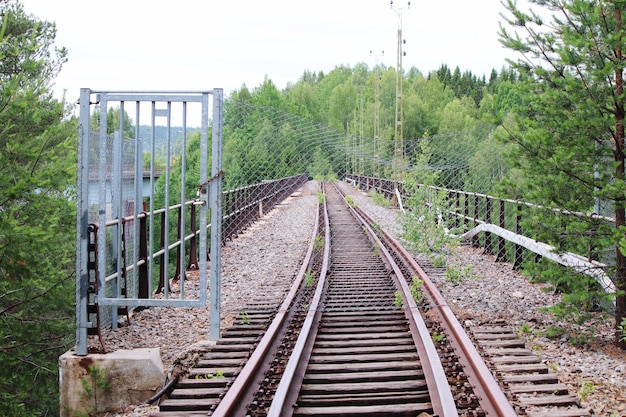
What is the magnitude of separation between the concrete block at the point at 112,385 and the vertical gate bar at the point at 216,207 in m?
0.72

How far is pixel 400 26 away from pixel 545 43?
19881mm

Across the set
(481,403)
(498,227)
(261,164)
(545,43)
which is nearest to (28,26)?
(261,164)

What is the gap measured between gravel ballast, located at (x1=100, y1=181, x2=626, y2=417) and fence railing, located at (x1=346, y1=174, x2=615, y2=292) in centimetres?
36

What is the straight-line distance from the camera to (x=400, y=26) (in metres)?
25.5

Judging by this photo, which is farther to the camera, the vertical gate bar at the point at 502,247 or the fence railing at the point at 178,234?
the vertical gate bar at the point at 502,247

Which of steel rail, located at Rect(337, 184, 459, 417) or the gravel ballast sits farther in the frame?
the gravel ballast

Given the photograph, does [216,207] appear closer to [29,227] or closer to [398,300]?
[29,227]

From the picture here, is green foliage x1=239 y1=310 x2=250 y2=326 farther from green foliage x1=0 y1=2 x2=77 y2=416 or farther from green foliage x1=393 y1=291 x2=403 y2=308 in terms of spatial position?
green foliage x1=0 y1=2 x2=77 y2=416

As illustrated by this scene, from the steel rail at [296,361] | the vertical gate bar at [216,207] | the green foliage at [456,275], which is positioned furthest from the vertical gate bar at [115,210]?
the green foliage at [456,275]

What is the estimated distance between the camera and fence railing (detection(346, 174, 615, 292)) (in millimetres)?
6250

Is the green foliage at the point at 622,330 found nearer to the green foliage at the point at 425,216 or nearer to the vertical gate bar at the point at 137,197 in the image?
the vertical gate bar at the point at 137,197

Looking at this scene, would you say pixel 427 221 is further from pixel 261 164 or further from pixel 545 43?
pixel 545 43

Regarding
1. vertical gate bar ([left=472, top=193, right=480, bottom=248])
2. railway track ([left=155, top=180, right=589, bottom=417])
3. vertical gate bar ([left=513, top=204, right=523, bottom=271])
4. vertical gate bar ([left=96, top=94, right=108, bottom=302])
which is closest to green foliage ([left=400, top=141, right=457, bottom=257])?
vertical gate bar ([left=472, top=193, right=480, bottom=248])

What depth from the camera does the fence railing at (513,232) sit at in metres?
6.25
